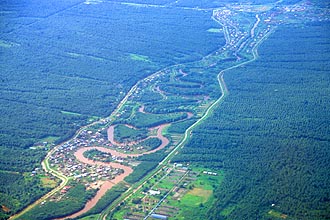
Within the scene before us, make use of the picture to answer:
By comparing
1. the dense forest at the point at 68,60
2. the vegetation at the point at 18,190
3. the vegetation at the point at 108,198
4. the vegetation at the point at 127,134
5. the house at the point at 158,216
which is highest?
the dense forest at the point at 68,60

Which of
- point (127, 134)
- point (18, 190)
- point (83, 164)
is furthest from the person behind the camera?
point (127, 134)

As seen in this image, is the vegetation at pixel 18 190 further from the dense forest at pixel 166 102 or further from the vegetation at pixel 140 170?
the vegetation at pixel 140 170

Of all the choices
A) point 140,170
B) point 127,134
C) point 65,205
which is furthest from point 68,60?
point 65,205

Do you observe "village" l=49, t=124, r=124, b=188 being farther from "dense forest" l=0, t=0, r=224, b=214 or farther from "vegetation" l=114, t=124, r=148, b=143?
"dense forest" l=0, t=0, r=224, b=214

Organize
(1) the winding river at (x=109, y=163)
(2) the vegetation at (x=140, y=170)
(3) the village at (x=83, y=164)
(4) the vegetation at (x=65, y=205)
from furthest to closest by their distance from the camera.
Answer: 1. (3) the village at (x=83, y=164)
2. (2) the vegetation at (x=140, y=170)
3. (1) the winding river at (x=109, y=163)
4. (4) the vegetation at (x=65, y=205)

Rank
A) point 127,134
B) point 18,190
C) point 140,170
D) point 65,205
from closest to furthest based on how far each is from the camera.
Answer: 1. point 65,205
2. point 18,190
3. point 140,170
4. point 127,134

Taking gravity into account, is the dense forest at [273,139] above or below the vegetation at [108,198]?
above

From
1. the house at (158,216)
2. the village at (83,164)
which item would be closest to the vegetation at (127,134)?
the village at (83,164)

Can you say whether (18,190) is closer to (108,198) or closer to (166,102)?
(108,198)

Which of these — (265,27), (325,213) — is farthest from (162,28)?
(325,213)

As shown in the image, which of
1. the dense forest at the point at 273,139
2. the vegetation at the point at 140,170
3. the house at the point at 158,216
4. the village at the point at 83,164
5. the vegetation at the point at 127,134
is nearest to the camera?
the house at the point at 158,216
